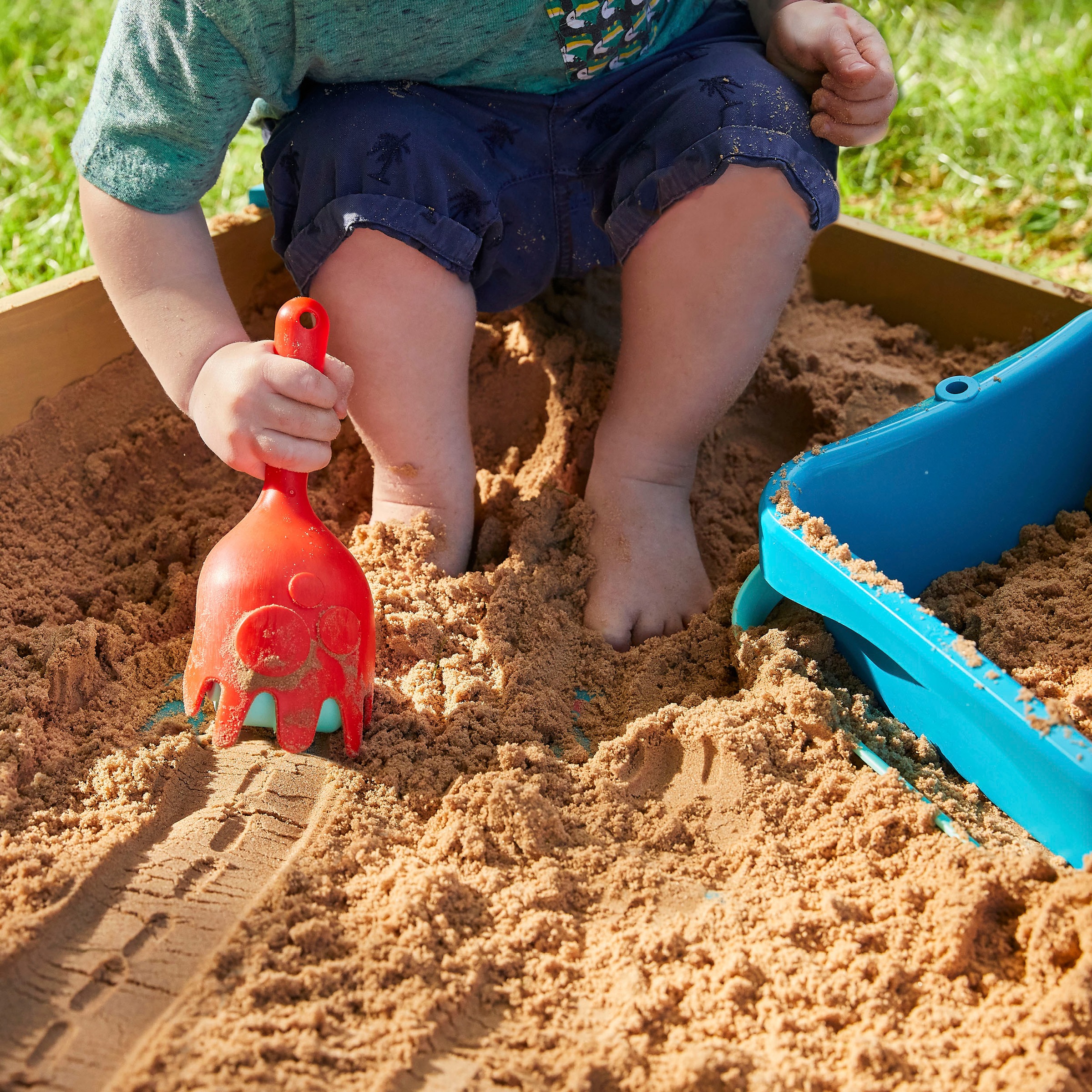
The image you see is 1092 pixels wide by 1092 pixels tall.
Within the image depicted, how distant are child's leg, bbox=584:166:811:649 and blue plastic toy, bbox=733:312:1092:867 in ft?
0.37

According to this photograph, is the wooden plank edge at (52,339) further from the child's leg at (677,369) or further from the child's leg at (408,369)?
the child's leg at (677,369)

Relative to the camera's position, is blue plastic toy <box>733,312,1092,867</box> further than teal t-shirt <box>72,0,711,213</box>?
No

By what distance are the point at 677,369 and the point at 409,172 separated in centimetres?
32

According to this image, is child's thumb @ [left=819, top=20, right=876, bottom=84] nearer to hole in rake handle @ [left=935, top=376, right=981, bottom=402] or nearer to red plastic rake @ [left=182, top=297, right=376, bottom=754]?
hole in rake handle @ [left=935, top=376, right=981, bottom=402]

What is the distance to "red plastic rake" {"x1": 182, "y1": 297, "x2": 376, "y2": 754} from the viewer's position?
2.60ft

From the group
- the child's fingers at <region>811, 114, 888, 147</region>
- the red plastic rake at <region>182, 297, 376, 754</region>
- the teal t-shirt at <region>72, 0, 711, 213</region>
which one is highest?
the teal t-shirt at <region>72, 0, 711, 213</region>

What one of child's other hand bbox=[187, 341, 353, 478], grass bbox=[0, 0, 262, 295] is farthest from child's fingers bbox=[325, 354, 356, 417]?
grass bbox=[0, 0, 262, 295]

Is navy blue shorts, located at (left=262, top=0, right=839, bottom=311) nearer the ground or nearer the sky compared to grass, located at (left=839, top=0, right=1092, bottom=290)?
nearer the sky

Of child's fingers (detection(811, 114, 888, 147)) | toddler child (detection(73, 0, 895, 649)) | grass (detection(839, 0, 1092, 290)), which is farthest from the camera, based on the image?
grass (detection(839, 0, 1092, 290))

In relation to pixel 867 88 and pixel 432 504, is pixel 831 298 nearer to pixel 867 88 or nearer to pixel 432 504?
pixel 867 88

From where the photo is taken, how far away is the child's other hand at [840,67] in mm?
970

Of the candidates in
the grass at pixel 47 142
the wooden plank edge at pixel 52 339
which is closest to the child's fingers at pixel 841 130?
the wooden plank edge at pixel 52 339

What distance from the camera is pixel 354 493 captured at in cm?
115

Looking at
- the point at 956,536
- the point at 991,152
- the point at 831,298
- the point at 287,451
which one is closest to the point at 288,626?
the point at 287,451
